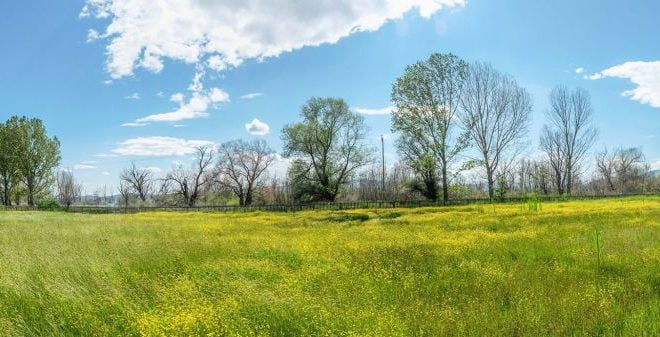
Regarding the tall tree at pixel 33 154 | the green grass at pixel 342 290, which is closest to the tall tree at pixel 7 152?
the tall tree at pixel 33 154

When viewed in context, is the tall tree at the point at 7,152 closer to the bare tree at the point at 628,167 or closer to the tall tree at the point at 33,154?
the tall tree at the point at 33,154

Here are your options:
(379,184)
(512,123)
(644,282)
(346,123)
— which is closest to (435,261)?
(644,282)

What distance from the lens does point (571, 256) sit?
1131 centimetres

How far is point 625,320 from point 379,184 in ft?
289

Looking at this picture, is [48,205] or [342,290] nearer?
[342,290]

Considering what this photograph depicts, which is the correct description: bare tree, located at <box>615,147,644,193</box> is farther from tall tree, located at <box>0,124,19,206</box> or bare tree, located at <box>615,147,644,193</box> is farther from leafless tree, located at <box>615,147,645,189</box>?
tall tree, located at <box>0,124,19,206</box>

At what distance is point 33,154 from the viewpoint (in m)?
67.9

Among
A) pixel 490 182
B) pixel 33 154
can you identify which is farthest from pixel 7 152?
pixel 490 182

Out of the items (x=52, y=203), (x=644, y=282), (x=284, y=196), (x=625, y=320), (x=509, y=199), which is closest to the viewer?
(x=625, y=320)

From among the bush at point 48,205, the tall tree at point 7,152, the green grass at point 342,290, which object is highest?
the tall tree at point 7,152

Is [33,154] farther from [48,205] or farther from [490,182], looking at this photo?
[490,182]

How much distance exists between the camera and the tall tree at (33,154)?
6669cm

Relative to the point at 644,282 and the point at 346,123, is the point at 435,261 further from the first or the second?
the point at 346,123

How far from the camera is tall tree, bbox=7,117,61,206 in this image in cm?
6669
